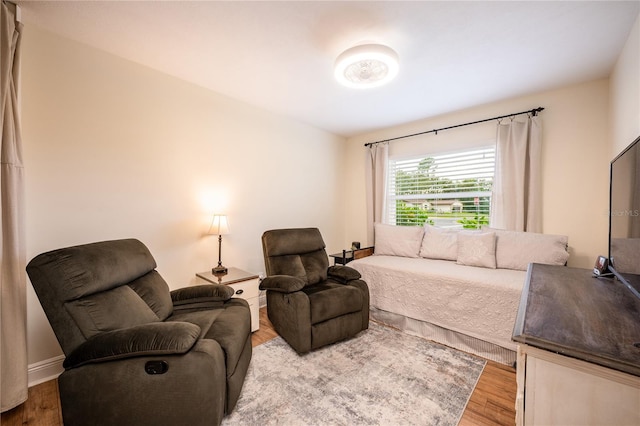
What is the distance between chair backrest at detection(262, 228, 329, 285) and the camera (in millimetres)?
2643

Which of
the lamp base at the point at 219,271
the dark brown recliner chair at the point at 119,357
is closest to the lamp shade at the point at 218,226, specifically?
the lamp base at the point at 219,271

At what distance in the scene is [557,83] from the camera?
8.53ft

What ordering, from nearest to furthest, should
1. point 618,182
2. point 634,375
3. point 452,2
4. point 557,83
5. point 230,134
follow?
1. point 634,375
2. point 618,182
3. point 452,2
4. point 557,83
5. point 230,134

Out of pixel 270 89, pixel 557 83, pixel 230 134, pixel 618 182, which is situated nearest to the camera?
pixel 618 182

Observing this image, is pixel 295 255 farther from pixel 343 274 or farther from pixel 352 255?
pixel 352 255

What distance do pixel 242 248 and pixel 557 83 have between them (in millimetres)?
3734

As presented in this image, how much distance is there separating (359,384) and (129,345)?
4.70ft

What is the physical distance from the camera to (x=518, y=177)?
2881mm

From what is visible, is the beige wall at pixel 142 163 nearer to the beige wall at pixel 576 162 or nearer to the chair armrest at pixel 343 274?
the chair armrest at pixel 343 274

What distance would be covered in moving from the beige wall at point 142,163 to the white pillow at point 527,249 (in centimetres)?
249

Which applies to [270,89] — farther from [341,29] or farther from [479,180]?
[479,180]

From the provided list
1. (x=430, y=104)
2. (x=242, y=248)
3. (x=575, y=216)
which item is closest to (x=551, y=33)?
(x=430, y=104)

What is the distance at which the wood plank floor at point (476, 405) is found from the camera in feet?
4.96

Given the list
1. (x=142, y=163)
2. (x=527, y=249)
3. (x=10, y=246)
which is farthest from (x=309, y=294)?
(x=527, y=249)
